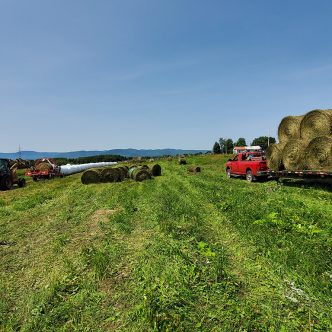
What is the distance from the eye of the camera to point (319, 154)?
15.4 m

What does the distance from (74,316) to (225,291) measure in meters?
2.29

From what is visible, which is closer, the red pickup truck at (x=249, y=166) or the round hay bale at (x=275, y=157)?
the round hay bale at (x=275, y=157)

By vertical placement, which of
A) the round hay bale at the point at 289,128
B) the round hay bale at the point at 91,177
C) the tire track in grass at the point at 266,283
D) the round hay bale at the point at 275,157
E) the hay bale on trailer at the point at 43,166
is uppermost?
the round hay bale at the point at 289,128

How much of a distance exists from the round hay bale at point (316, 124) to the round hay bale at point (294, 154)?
505 millimetres

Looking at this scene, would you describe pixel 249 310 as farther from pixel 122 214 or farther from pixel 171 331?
pixel 122 214

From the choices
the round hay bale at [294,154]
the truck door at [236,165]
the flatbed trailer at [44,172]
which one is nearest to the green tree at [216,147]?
the flatbed trailer at [44,172]

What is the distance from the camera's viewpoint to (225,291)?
520 centimetres

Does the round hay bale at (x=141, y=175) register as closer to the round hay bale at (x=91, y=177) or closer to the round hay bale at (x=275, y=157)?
the round hay bale at (x=91, y=177)

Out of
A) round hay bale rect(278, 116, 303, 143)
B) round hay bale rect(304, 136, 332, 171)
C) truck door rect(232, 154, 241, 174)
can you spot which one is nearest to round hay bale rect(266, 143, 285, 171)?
round hay bale rect(278, 116, 303, 143)

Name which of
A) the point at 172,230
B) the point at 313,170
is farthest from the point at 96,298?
the point at 313,170

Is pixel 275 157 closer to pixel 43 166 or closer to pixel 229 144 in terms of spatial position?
pixel 43 166

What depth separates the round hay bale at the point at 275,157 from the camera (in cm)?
1877

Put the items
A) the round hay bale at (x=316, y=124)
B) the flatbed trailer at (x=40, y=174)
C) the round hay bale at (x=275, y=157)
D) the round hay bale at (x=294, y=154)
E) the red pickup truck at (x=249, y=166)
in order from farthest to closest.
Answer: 1. the flatbed trailer at (x=40, y=174)
2. the red pickup truck at (x=249, y=166)
3. the round hay bale at (x=275, y=157)
4. the round hay bale at (x=294, y=154)
5. the round hay bale at (x=316, y=124)

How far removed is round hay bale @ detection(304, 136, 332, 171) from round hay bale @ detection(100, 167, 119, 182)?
14.0m
